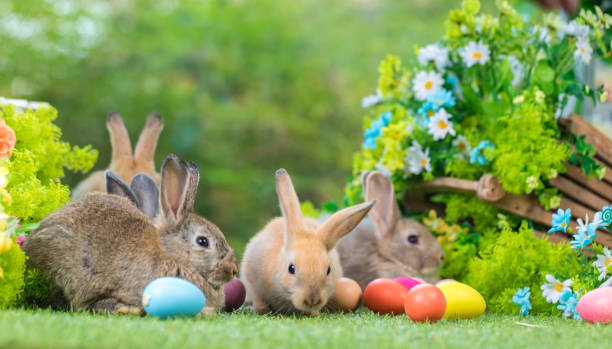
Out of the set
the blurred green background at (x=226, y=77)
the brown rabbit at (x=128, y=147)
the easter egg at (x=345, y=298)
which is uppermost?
the blurred green background at (x=226, y=77)

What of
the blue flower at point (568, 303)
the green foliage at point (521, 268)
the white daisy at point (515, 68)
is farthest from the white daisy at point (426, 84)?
the blue flower at point (568, 303)

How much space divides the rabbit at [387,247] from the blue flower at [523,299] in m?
0.51

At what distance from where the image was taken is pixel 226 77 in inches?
272

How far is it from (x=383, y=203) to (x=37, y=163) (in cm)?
161

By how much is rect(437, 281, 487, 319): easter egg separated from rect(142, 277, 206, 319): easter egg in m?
0.95

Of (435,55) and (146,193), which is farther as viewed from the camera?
(435,55)

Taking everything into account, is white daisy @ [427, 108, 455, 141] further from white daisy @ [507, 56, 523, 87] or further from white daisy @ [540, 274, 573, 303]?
white daisy @ [540, 274, 573, 303]

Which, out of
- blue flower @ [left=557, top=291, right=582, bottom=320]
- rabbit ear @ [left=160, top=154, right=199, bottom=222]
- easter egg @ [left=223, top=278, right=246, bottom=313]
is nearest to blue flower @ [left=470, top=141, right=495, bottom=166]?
blue flower @ [left=557, top=291, right=582, bottom=320]

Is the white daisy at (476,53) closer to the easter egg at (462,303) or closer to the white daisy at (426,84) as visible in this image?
the white daisy at (426,84)

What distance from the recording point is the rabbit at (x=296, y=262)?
7.52 feet

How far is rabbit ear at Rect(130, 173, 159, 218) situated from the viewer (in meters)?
2.59

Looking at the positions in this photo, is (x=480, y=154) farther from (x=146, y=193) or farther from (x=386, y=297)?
(x=146, y=193)

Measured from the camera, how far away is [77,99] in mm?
5730

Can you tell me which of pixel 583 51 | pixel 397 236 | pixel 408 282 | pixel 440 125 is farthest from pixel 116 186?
pixel 583 51
